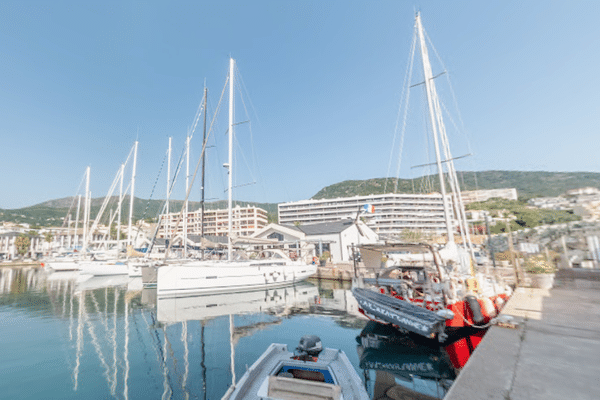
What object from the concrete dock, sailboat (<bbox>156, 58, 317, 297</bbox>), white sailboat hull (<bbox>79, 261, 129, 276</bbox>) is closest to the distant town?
sailboat (<bbox>156, 58, 317, 297</bbox>)

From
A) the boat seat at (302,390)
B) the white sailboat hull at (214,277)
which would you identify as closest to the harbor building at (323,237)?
the white sailboat hull at (214,277)

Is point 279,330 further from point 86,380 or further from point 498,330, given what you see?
point 498,330

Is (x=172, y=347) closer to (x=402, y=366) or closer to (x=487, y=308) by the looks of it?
(x=402, y=366)

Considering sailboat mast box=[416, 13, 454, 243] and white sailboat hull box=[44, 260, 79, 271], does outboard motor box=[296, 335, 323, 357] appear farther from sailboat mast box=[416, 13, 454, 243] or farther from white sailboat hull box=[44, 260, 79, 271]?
white sailboat hull box=[44, 260, 79, 271]

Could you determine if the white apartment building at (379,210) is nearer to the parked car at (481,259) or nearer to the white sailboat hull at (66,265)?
the parked car at (481,259)

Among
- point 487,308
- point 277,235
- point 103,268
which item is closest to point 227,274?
point 487,308

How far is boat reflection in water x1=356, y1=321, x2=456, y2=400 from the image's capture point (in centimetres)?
731

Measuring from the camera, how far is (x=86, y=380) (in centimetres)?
811

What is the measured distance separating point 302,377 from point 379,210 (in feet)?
401

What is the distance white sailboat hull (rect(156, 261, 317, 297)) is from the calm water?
1.03 m

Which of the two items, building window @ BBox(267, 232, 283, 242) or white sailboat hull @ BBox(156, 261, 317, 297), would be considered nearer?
white sailboat hull @ BBox(156, 261, 317, 297)

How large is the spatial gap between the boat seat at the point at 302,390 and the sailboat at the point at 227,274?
1706 centimetres

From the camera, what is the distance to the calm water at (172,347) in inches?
303

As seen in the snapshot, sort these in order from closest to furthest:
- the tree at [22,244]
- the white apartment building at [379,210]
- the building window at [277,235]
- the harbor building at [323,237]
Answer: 1. the harbor building at [323,237]
2. the building window at [277,235]
3. the tree at [22,244]
4. the white apartment building at [379,210]
